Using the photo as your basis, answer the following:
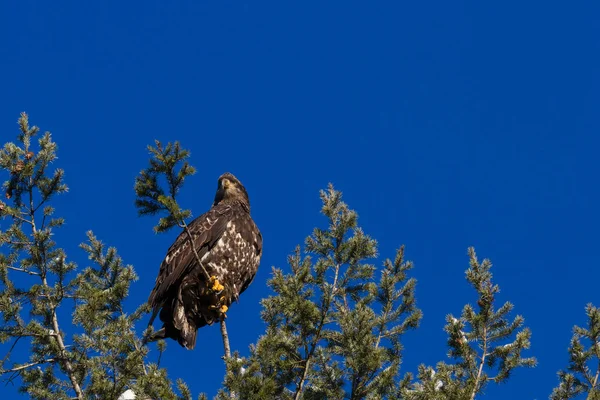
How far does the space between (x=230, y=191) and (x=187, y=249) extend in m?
1.77

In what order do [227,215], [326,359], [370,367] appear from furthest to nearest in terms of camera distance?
[227,215] → [326,359] → [370,367]

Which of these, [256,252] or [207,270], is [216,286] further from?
[256,252]

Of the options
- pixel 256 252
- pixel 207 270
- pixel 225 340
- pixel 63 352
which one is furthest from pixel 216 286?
pixel 225 340

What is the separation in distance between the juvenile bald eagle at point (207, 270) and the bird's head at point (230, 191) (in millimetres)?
507

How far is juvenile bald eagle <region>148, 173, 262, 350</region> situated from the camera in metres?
9.30

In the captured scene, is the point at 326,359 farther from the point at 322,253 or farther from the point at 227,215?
the point at 227,215

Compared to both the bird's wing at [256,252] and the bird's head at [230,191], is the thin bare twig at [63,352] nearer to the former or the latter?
the bird's wing at [256,252]

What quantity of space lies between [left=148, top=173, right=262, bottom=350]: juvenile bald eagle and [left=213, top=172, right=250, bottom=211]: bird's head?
51 cm

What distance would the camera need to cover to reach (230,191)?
11.1 m

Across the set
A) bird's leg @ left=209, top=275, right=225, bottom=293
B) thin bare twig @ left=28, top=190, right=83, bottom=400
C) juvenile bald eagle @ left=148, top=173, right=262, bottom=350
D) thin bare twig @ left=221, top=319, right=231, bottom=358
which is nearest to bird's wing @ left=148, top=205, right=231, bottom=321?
juvenile bald eagle @ left=148, top=173, right=262, bottom=350

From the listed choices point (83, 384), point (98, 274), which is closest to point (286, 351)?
point (83, 384)

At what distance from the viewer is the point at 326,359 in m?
8.21

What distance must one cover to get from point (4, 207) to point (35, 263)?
71 centimetres

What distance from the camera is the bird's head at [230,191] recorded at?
11.0 meters
